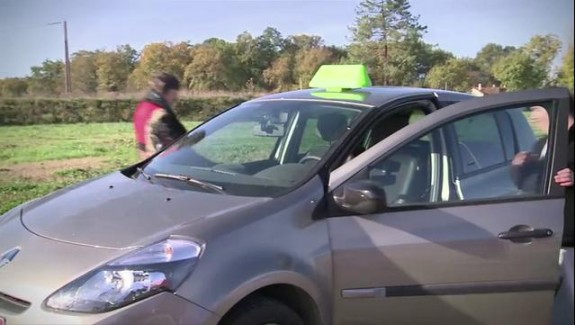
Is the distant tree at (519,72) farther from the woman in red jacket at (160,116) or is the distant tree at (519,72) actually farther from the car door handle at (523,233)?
the woman in red jacket at (160,116)

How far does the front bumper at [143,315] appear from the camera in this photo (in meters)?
2.24

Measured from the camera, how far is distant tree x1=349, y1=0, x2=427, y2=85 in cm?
763

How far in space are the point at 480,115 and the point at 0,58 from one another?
837 cm

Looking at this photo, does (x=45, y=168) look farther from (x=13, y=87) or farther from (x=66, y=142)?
(x=66, y=142)

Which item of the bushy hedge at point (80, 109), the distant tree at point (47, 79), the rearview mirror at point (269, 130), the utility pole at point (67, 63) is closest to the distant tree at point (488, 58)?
the rearview mirror at point (269, 130)

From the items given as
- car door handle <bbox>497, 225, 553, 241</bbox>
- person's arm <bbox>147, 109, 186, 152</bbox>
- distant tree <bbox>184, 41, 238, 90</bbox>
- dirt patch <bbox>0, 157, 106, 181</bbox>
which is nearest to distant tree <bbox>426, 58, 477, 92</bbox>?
person's arm <bbox>147, 109, 186, 152</bbox>

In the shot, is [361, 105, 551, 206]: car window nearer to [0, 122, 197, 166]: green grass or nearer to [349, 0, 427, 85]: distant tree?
[349, 0, 427, 85]: distant tree

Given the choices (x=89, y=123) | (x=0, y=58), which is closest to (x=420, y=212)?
(x=0, y=58)

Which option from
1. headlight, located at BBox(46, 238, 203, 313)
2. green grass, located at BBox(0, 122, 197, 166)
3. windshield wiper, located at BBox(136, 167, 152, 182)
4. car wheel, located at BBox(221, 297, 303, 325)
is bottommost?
green grass, located at BBox(0, 122, 197, 166)

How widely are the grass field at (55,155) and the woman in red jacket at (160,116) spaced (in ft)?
9.26

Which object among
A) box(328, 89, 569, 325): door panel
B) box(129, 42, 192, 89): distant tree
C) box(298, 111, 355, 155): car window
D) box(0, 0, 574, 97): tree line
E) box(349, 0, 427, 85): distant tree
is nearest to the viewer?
box(328, 89, 569, 325): door panel

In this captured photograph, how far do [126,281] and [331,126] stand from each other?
57.4 inches

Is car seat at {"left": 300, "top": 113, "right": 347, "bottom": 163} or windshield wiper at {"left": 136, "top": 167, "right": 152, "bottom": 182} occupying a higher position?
car seat at {"left": 300, "top": 113, "right": 347, "bottom": 163}

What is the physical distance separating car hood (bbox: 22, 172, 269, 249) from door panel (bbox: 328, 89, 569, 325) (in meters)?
0.54
